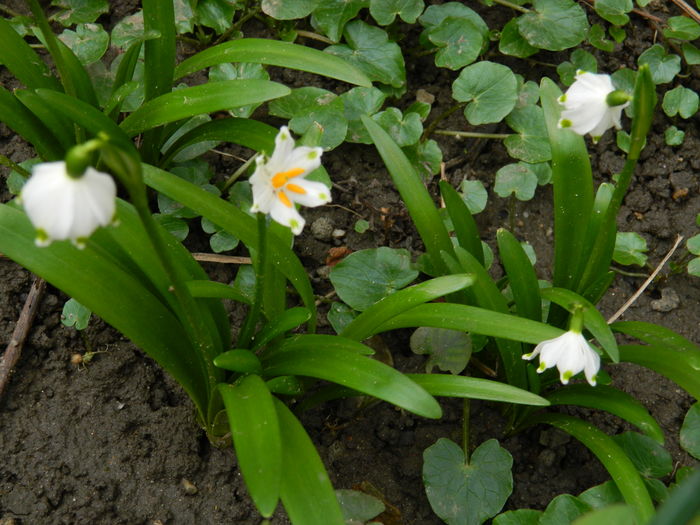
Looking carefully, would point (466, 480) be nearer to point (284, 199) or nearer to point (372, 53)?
point (284, 199)

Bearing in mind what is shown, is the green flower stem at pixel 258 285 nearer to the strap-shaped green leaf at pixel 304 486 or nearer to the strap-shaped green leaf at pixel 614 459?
the strap-shaped green leaf at pixel 304 486

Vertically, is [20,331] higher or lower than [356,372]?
lower

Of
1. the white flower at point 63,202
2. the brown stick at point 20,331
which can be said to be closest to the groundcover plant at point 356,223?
the white flower at point 63,202

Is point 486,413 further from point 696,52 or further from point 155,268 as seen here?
point 696,52

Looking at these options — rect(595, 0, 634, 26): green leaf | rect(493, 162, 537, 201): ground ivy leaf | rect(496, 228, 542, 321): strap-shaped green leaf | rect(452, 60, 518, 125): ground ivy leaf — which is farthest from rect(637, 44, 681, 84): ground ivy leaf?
rect(496, 228, 542, 321): strap-shaped green leaf

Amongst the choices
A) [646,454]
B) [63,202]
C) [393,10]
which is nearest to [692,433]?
[646,454]

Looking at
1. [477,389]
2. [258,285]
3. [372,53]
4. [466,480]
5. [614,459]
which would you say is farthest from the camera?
[372,53]
